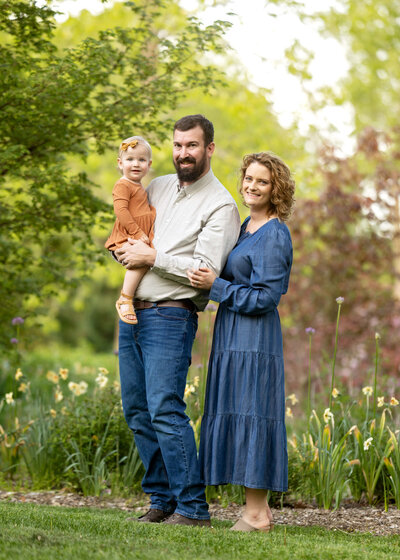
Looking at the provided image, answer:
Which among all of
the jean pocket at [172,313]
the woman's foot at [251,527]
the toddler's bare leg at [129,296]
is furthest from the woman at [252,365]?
the toddler's bare leg at [129,296]

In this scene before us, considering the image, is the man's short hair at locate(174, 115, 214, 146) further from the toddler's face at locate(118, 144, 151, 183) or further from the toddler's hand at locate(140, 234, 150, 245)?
the toddler's hand at locate(140, 234, 150, 245)

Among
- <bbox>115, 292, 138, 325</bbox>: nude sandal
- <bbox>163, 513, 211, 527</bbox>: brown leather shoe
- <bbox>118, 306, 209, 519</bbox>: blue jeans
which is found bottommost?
<bbox>163, 513, 211, 527</bbox>: brown leather shoe

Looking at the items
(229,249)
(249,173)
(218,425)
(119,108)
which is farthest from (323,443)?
(119,108)

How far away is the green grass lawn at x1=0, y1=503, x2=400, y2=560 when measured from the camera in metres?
2.98

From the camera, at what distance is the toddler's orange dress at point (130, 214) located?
388 centimetres

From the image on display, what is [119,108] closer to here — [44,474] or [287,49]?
[44,474]

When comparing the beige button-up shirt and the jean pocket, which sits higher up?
the beige button-up shirt

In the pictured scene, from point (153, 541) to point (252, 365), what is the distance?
98 centimetres

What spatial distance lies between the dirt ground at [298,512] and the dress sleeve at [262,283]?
56.8 inches

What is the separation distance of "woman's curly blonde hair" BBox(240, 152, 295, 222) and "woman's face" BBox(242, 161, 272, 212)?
22 mm

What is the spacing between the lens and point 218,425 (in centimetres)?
371

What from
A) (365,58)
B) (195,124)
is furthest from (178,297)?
(365,58)

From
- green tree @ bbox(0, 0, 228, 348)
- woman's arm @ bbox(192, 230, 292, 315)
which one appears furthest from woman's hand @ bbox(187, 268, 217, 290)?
green tree @ bbox(0, 0, 228, 348)

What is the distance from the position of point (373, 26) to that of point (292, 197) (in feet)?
50.2
